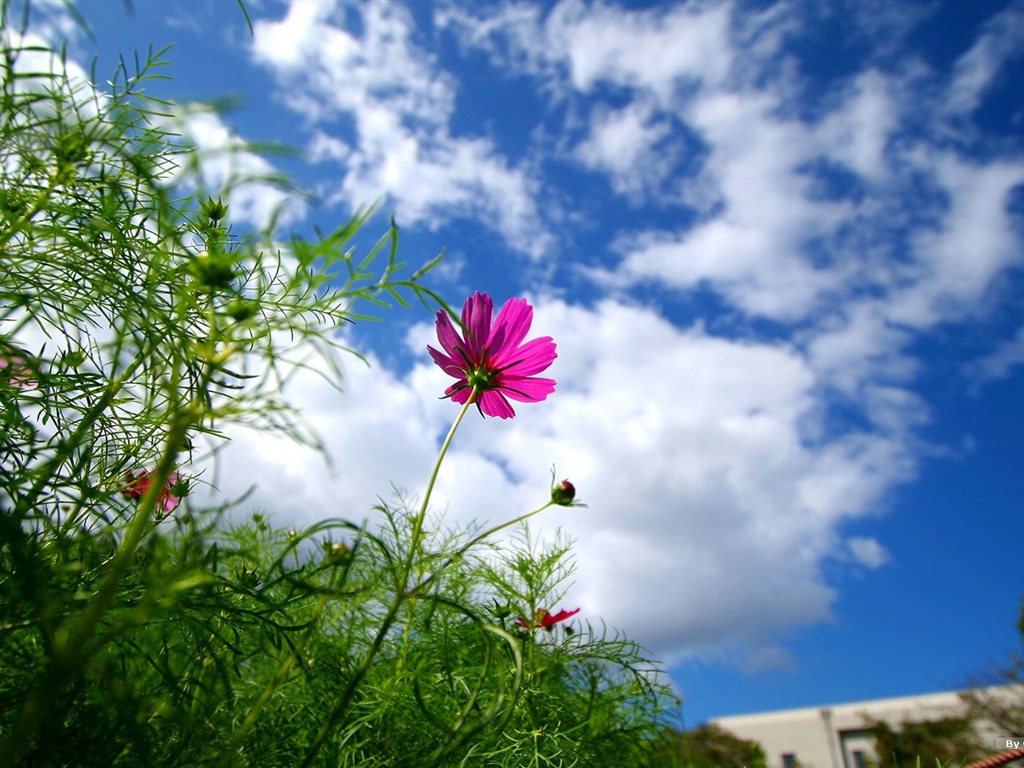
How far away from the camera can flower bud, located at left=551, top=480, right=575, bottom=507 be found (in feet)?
2.34

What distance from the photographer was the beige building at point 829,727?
628 inches

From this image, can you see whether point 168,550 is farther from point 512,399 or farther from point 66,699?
point 512,399

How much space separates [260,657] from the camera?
90 cm

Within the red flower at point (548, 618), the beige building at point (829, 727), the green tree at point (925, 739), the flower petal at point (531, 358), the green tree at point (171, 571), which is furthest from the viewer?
the beige building at point (829, 727)

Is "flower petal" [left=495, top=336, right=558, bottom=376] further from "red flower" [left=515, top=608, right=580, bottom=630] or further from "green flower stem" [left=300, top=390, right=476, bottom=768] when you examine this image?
"red flower" [left=515, top=608, right=580, bottom=630]

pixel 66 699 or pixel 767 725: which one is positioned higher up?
pixel 767 725

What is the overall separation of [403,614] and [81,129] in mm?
515

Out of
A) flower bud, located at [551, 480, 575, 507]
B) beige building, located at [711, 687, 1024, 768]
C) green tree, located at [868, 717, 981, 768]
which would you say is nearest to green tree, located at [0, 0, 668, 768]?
flower bud, located at [551, 480, 575, 507]

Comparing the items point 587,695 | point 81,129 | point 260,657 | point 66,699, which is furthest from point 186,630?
point 587,695

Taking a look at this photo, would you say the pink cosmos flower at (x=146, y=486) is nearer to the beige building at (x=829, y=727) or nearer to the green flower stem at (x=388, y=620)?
the green flower stem at (x=388, y=620)

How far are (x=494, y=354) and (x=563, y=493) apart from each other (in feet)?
0.50

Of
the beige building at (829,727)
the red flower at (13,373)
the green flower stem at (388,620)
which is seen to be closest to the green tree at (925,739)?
the beige building at (829,727)

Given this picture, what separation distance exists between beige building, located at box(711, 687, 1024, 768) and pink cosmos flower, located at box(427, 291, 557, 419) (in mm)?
16969

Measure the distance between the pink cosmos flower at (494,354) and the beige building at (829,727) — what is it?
55.7ft
